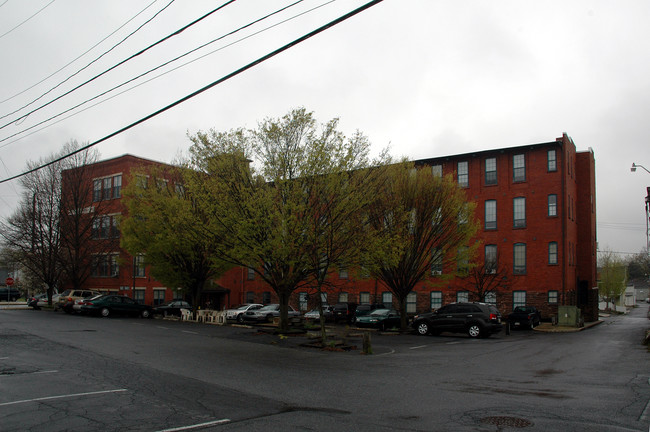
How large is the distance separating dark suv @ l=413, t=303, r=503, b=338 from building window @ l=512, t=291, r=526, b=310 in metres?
14.9

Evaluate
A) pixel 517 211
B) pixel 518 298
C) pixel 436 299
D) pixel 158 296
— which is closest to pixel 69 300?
pixel 158 296

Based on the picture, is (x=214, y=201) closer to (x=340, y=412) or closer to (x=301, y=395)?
(x=301, y=395)

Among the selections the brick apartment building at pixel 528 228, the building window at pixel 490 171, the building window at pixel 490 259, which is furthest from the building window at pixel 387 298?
the building window at pixel 490 171

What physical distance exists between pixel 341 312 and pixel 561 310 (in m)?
15.6

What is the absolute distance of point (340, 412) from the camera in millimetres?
8898

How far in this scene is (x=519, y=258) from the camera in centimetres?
4150

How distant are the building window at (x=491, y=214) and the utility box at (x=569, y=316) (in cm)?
908

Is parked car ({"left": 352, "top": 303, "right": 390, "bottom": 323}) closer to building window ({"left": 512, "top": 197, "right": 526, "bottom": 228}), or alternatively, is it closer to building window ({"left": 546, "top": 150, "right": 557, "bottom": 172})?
building window ({"left": 512, "top": 197, "right": 526, "bottom": 228})

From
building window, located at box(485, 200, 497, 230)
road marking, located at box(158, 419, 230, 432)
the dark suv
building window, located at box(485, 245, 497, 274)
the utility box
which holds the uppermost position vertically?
building window, located at box(485, 200, 497, 230)

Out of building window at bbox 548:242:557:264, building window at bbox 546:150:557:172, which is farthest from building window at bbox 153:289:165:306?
building window at bbox 546:150:557:172

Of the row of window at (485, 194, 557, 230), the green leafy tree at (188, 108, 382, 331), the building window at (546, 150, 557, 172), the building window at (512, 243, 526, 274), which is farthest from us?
the building window at (512, 243, 526, 274)

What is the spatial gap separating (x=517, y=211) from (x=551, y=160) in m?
4.82

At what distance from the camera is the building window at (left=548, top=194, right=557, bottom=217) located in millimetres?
40781

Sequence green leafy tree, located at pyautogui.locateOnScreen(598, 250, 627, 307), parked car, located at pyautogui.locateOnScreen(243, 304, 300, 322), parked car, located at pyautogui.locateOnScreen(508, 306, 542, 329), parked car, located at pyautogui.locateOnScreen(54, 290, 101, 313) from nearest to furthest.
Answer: parked car, located at pyautogui.locateOnScreen(508, 306, 542, 329) < parked car, located at pyautogui.locateOnScreen(243, 304, 300, 322) < parked car, located at pyautogui.locateOnScreen(54, 290, 101, 313) < green leafy tree, located at pyautogui.locateOnScreen(598, 250, 627, 307)
